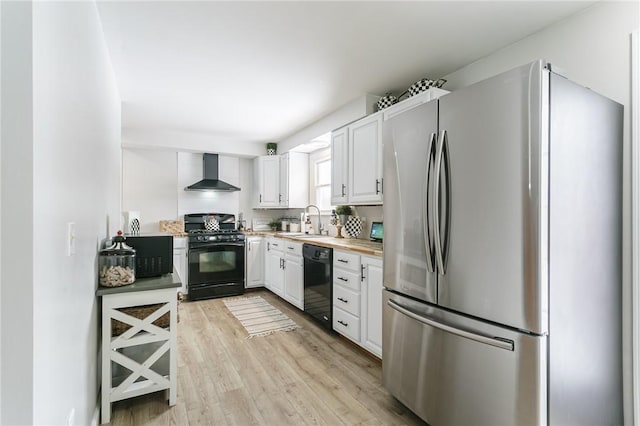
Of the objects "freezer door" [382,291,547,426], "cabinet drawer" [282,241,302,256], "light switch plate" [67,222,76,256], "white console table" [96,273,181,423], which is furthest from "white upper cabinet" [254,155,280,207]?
"light switch plate" [67,222,76,256]

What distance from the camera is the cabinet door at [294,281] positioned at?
3.76 metres

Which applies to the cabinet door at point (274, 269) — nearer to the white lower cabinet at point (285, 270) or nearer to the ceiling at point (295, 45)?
the white lower cabinet at point (285, 270)

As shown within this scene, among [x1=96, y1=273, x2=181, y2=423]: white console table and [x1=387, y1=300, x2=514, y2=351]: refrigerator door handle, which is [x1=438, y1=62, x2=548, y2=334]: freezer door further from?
[x1=96, y1=273, x2=181, y2=423]: white console table

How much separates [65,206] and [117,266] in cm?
97

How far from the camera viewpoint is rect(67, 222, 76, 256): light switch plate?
1.22 metres

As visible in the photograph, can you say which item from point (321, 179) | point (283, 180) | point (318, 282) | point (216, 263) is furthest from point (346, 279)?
point (283, 180)

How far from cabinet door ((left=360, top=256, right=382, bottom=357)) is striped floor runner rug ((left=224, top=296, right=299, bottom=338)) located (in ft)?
3.28

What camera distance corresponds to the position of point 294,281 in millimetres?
3914

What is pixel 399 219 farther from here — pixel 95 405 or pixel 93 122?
pixel 95 405

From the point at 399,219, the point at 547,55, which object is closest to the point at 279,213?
the point at 399,219

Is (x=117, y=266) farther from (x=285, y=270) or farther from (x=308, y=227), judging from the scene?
(x=308, y=227)

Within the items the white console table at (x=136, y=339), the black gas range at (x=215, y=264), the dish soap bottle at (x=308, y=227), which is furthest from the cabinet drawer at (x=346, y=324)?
the black gas range at (x=215, y=264)

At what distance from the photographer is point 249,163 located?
5.67 m

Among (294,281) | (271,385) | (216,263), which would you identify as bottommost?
(271,385)
